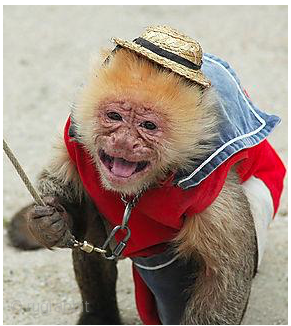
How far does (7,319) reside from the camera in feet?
9.57

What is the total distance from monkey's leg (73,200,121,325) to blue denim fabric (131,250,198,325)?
0.16 m

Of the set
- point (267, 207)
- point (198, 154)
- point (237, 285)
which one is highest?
point (198, 154)

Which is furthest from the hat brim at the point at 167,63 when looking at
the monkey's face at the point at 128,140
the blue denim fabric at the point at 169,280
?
the blue denim fabric at the point at 169,280

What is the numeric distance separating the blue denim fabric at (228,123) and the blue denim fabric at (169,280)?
410 mm

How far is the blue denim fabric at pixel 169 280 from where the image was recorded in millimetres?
2533

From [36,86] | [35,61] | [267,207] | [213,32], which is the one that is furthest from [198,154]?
[213,32]

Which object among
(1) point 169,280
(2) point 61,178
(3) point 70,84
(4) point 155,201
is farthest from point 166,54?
(3) point 70,84

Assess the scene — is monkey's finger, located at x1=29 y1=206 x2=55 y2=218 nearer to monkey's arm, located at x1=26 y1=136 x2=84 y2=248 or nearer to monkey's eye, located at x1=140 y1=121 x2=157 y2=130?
monkey's arm, located at x1=26 y1=136 x2=84 y2=248

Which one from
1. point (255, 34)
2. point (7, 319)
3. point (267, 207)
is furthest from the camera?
point (255, 34)

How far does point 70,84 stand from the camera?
16.3 ft

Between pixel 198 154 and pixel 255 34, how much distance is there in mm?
3582

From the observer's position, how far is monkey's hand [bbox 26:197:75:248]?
2.36 metres
